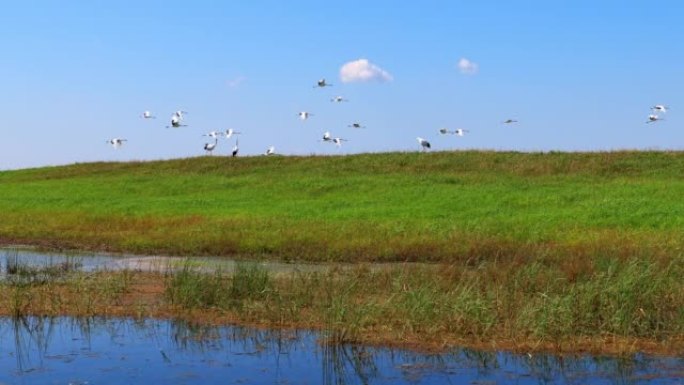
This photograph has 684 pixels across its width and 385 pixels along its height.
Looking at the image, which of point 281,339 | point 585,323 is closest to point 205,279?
point 281,339

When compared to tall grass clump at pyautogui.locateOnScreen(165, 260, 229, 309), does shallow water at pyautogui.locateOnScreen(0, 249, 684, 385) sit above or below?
below

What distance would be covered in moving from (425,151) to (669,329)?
41.2m

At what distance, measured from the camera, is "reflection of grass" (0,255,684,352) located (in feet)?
45.4

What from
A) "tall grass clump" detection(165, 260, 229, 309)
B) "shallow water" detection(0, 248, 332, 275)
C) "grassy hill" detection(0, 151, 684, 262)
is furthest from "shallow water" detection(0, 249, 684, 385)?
"grassy hill" detection(0, 151, 684, 262)

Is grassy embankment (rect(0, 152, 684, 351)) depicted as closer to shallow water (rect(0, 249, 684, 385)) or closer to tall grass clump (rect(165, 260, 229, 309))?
tall grass clump (rect(165, 260, 229, 309))

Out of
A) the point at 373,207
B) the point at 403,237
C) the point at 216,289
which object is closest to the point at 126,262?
the point at 403,237

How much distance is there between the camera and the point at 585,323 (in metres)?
14.1

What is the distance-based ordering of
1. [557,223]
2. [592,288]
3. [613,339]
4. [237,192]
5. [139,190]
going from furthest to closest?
1. [139,190]
2. [237,192]
3. [557,223]
4. [592,288]
5. [613,339]

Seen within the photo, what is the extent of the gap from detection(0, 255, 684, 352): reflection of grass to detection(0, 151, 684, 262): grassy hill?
541cm

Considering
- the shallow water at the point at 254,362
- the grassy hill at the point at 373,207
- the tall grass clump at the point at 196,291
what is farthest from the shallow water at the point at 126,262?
the shallow water at the point at 254,362

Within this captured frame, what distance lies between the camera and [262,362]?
13133 millimetres

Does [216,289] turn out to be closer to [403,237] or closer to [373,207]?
[403,237]

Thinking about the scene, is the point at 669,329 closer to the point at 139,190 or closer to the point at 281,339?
the point at 281,339

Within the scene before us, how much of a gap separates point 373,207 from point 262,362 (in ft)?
74.0
